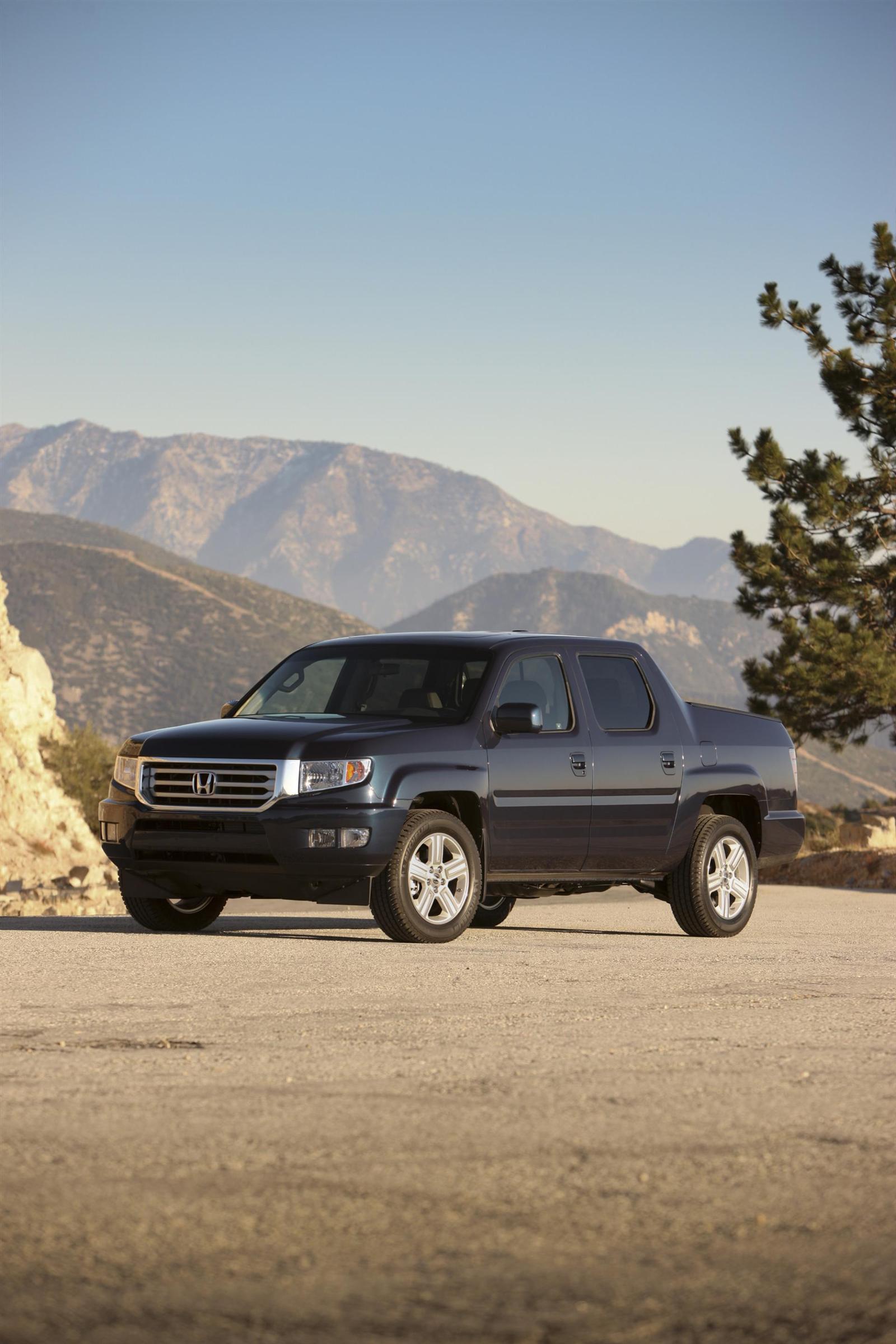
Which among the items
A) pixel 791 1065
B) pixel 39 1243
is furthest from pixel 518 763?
pixel 39 1243

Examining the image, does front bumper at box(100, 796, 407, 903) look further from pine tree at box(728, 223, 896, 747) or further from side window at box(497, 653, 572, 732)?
pine tree at box(728, 223, 896, 747)

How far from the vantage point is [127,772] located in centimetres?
1228

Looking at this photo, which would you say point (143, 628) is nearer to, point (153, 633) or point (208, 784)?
point (153, 633)

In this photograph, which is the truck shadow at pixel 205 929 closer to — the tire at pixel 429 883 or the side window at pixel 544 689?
the tire at pixel 429 883

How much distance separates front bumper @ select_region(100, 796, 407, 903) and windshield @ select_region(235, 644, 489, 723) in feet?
3.62

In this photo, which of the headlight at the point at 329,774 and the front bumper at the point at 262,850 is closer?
the front bumper at the point at 262,850

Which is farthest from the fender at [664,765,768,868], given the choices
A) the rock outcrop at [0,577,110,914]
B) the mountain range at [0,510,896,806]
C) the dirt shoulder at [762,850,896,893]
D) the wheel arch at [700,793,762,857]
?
the mountain range at [0,510,896,806]

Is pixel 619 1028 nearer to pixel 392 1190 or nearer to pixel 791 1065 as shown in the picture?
pixel 791 1065

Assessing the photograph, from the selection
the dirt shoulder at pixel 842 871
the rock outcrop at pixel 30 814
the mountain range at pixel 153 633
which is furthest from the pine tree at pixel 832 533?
the mountain range at pixel 153 633

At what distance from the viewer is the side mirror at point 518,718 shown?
11969mm

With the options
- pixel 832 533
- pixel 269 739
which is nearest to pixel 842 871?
pixel 832 533

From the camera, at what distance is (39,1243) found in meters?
4.50

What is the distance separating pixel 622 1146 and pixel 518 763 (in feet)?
21.8

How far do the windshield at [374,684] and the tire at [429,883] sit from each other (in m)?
0.82
